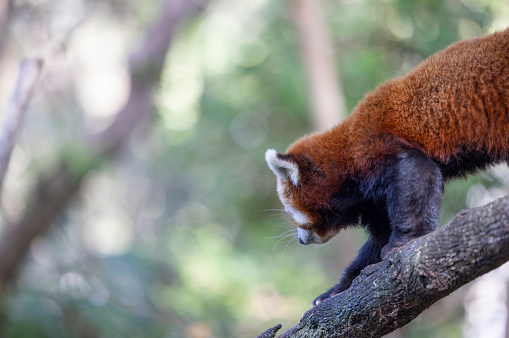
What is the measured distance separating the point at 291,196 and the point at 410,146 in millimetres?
780

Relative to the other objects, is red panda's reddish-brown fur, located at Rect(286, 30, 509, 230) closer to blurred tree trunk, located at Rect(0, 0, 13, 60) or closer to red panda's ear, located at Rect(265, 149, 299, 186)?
red panda's ear, located at Rect(265, 149, 299, 186)

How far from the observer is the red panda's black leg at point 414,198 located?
253 cm

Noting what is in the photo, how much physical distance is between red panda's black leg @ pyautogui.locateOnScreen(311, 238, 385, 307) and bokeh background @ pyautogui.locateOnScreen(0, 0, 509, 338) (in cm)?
132

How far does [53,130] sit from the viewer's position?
6.47 meters

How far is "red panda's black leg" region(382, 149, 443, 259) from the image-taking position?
253 centimetres

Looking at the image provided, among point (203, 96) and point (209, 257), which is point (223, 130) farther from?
point (209, 257)

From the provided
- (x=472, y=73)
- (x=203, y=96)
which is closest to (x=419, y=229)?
(x=472, y=73)

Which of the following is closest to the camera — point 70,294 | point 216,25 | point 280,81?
point 70,294

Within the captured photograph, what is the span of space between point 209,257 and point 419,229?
22.1 feet

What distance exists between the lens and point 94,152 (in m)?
6.49

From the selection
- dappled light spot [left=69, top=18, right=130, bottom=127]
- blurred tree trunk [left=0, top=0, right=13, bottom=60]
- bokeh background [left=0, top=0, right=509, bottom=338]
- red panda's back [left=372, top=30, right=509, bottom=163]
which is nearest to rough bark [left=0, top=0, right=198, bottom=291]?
bokeh background [left=0, top=0, right=509, bottom=338]

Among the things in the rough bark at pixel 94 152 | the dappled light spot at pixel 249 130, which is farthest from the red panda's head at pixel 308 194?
Answer: the dappled light spot at pixel 249 130

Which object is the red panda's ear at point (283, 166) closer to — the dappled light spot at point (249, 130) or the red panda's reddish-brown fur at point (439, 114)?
the red panda's reddish-brown fur at point (439, 114)

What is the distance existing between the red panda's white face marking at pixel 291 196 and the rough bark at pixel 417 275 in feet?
2.19
